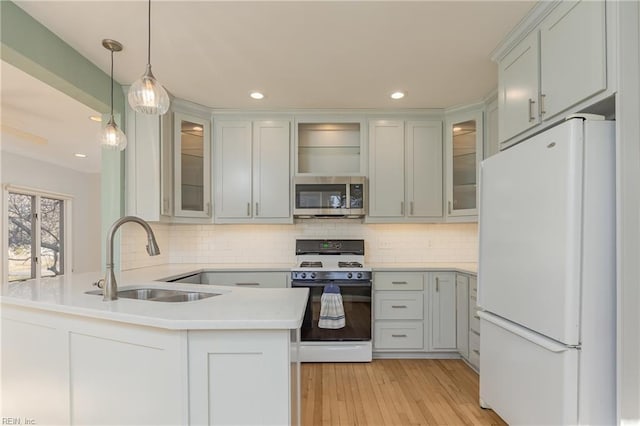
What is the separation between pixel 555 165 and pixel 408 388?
6.40 feet

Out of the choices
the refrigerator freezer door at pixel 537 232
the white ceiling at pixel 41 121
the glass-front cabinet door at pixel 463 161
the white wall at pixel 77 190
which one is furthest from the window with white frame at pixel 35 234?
the refrigerator freezer door at pixel 537 232

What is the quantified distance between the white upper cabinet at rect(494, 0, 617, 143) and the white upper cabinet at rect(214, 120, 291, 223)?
6.63ft

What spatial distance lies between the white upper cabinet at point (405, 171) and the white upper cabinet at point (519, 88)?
120 cm

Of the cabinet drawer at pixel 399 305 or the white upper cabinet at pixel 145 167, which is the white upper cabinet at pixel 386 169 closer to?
the cabinet drawer at pixel 399 305

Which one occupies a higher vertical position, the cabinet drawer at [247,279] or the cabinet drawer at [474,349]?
the cabinet drawer at [247,279]

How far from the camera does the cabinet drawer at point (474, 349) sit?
286 cm

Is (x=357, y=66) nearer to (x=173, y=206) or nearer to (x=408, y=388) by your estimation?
(x=173, y=206)

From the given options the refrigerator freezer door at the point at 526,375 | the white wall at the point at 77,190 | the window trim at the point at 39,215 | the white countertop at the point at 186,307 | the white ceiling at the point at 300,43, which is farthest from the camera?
the white wall at the point at 77,190

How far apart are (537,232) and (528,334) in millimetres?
514

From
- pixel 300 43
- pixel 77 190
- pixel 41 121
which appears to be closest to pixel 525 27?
pixel 300 43

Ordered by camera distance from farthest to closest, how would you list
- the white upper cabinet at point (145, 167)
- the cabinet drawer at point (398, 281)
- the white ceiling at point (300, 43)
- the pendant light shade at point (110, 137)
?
1. the cabinet drawer at point (398, 281)
2. the white upper cabinet at point (145, 167)
3. the pendant light shade at point (110, 137)
4. the white ceiling at point (300, 43)

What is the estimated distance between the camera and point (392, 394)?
8.31 ft

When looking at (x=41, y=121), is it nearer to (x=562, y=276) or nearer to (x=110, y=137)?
(x=110, y=137)

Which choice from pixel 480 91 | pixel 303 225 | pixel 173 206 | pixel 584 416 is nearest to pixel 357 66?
pixel 480 91
